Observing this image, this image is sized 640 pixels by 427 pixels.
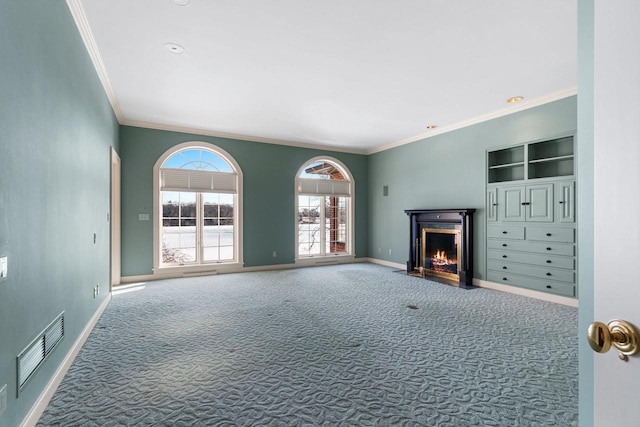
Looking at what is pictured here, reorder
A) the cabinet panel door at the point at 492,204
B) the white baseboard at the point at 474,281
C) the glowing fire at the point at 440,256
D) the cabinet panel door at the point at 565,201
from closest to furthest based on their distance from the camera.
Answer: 1. the cabinet panel door at the point at 565,201
2. the white baseboard at the point at 474,281
3. the cabinet panel door at the point at 492,204
4. the glowing fire at the point at 440,256

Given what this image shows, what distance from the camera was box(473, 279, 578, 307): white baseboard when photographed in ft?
13.8

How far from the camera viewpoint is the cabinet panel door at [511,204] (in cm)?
475

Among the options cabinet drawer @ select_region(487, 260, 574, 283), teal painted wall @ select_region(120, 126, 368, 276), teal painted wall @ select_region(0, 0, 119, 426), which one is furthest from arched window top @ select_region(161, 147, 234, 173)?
cabinet drawer @ select_region(487, 260, 574, 283)

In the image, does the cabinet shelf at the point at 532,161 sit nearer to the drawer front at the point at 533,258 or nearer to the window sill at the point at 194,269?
the drawer front at the point at 533,258

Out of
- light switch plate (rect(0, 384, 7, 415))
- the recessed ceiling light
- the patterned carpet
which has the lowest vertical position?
the patterned carpet

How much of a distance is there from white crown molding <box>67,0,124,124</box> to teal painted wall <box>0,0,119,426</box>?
0.10 m

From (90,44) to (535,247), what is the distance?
6017mm


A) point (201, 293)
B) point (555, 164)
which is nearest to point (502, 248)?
point (555, 164)

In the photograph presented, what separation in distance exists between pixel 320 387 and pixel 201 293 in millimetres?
3217

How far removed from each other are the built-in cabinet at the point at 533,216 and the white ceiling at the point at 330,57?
0.82 m

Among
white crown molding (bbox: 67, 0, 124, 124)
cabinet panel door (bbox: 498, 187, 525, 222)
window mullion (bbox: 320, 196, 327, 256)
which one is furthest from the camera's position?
window mullion (bbox: 320, 196, 327, 256)

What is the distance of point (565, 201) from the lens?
423cm

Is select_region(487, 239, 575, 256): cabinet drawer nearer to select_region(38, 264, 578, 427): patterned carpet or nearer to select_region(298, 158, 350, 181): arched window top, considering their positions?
select_region(38, 264, 578, 427): patterned carpet

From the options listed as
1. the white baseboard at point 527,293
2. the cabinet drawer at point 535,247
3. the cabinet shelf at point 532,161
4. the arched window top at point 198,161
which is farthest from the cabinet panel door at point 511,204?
the arched window top at point 198,161
